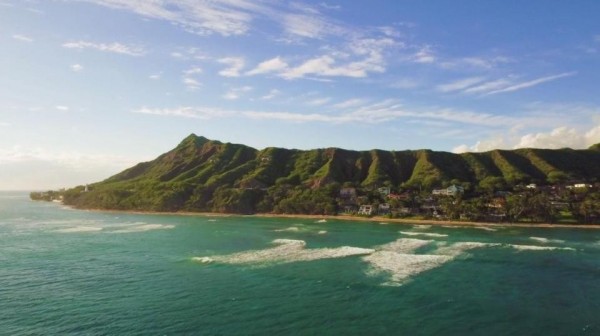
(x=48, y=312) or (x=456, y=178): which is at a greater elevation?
(x=456, y=178)

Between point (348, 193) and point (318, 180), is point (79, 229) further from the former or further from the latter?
point (318, 180)

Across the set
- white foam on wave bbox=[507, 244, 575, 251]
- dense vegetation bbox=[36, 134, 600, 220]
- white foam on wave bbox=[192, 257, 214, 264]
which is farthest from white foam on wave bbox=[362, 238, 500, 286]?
dense vegetation bbox=[36, 134, 600, 220]

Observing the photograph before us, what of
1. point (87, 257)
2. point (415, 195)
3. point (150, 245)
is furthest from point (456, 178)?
point (87, 257)

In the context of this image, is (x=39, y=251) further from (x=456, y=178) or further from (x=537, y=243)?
(x=456, y=178)

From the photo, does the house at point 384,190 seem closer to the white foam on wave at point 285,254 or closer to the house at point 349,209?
the house at point 349,209

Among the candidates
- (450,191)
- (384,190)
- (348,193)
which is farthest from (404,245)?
(384,190)

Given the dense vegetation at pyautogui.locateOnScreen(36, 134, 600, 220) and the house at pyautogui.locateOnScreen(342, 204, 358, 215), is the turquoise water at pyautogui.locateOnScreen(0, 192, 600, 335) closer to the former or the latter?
the house at pyautogui.locateOnScreen(342, 204, 358, 215)

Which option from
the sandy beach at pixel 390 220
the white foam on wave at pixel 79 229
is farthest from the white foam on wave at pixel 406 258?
the white foam on wave at pixel 79 229
